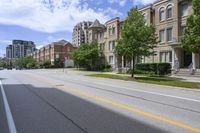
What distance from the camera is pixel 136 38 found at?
29.8 metres

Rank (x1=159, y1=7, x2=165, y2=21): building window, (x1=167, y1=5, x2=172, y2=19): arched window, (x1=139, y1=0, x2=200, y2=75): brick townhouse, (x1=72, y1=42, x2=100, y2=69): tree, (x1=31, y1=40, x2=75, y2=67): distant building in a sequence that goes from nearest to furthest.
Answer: (x1=139, y1=0, x2=200, y2=75): brick townhouse, (x1=167, y1=5, x2=172, y2=19): arched window, (x1=159, y1=7, x2=165, y2=21): building window, (x1=72, y1=42, x2=100, y2=69): tree, (x1=31, y1=40, x2=75, y2=67): distant building

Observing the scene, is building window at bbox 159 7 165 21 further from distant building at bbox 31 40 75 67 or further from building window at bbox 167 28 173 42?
distant building at bbox 31 40 75 67

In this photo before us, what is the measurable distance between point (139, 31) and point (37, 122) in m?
22.4

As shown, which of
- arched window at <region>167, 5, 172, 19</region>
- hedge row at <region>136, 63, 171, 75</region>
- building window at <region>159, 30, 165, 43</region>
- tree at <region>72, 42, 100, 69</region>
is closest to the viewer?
hedge row at <region>136, 63, 171, 75</region>

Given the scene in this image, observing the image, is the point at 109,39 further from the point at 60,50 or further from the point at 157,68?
the point at 60,50

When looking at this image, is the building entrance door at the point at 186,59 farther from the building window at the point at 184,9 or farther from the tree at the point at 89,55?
the tree at the point at 89,55

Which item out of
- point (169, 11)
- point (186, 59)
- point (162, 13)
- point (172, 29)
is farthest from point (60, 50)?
point (186, 59)

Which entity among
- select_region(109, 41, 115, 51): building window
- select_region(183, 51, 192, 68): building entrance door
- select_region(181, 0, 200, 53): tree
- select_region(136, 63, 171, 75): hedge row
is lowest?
select_region(136, 63, 171, 75): hedge row

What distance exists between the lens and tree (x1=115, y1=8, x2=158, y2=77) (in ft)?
97.6

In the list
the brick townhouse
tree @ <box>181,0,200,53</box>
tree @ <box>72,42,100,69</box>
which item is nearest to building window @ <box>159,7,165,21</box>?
the brick townhouse

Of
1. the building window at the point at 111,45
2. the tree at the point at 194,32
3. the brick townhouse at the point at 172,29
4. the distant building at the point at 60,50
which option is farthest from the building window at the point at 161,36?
the distant building at the point at 60,50

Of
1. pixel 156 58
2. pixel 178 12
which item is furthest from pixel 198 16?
pixel 156 58

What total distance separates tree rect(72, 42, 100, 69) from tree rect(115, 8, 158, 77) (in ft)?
105

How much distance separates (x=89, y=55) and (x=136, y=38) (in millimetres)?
33593
